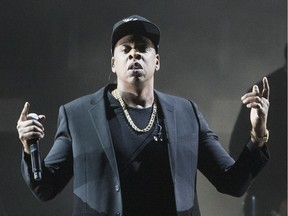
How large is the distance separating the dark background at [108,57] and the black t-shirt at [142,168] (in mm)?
442

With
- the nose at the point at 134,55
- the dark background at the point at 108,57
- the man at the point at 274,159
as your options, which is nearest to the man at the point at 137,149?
the nose at the point at 134,55

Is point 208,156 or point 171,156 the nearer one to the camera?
point 171,156

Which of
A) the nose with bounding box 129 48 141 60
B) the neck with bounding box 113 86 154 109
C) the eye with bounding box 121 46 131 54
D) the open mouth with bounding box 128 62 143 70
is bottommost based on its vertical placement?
the neck with bounding box 113 86 154 109

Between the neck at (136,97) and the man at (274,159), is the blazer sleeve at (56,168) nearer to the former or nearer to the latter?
the neck at (136,97)

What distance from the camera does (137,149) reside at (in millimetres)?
1440

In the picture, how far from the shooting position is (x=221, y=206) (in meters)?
1.98

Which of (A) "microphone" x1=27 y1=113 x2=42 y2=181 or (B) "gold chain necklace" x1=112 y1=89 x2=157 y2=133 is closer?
(A) "microphone" x1=27 y1=113 x2=42 y2=181

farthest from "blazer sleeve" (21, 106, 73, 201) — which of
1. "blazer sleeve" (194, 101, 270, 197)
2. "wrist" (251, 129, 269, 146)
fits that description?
"wrist" (251, 129, 269, 146)

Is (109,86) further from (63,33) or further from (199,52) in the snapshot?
(199,52)

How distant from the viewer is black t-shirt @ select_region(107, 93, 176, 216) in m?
1.40

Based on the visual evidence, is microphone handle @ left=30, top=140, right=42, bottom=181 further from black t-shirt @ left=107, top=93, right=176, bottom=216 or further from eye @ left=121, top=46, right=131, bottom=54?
eye @ left=121, top=46, right=131, bottom=54

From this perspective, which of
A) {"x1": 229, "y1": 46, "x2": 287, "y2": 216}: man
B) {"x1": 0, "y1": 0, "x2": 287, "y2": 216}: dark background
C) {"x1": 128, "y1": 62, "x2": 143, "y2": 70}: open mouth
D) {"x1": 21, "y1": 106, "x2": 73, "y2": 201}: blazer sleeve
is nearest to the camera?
{"x1": 21, "y1": 106, "x2": 73, "y2": 201}: blazer sleeve

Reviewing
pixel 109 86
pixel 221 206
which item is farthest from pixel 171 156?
pixel 221 206

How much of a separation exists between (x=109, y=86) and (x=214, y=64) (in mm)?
551
